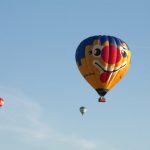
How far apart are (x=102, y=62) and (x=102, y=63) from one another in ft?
0.44

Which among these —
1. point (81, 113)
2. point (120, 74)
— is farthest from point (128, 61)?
point (81, 113)

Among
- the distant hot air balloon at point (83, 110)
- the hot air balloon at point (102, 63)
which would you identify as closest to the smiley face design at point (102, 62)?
the hot air balloon at point (102, 63)

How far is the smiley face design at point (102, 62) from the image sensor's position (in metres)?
106

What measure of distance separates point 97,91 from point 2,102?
2098 centimetres

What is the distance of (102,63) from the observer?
349 ft

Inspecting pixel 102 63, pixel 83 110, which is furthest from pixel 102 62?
pixel 83 110

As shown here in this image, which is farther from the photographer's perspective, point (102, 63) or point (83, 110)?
point (83, 110)

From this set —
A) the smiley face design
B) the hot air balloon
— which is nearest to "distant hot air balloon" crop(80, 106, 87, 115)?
the hot air balloon

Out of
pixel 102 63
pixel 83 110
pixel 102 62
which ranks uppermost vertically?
pixel 83 110

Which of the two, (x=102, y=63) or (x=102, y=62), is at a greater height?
(x=102, y=62)

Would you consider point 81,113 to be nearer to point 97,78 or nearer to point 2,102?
point 2,102

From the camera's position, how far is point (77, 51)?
10775cm

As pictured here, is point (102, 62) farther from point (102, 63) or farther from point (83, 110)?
point (83, 110)

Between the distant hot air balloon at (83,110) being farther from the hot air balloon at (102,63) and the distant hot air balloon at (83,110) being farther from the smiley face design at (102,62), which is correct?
the smiley face design at (102,62)
